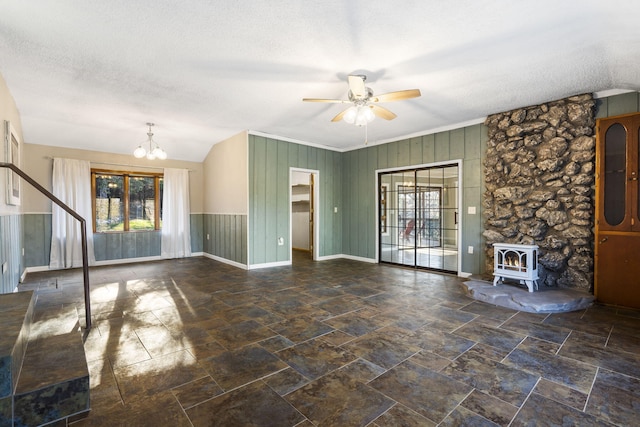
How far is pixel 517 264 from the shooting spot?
4141mm

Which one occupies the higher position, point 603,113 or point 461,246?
point 603,113

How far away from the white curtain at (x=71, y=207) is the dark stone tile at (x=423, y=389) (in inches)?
254

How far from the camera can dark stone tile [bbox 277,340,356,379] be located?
2221mm

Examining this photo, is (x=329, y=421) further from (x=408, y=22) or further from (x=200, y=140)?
(x=200, y=140)

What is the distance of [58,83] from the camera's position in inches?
146

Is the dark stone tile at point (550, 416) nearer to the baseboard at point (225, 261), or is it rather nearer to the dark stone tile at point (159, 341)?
the dark stone tile at point (159, 341)

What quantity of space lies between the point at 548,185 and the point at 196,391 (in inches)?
194

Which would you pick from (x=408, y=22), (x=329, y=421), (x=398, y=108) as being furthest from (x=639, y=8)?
(x=329, y=421)

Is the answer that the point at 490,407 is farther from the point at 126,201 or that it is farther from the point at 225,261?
the point at 126,201

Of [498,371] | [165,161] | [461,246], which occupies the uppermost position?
[165,161]

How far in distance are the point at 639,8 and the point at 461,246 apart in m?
3.69

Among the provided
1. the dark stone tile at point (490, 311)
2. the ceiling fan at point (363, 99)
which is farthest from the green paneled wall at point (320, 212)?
the ceiling fan at point (363, 99)

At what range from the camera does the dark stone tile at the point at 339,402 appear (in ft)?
5.57

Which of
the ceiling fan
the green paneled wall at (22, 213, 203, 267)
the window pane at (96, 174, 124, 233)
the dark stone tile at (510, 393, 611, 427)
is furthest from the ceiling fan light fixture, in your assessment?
the window pane at (96, 174, 124, 233)
